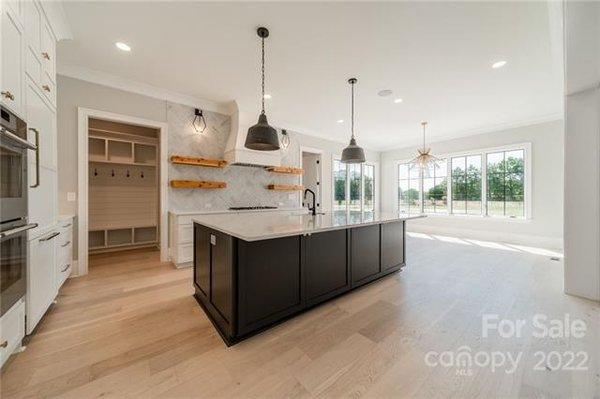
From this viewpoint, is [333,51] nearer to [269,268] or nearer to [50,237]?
[269,268]

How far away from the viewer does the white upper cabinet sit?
57.8 inches

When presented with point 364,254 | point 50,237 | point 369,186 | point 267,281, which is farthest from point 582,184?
point 369,186

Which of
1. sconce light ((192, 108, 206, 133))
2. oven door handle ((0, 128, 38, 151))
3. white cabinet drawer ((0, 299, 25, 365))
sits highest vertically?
sconce light ((192, 108, 206, 133))

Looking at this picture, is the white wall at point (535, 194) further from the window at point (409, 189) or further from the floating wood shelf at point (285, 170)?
the floating wood shelf at point (285, 170)

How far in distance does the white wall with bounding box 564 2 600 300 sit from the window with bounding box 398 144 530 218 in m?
3.50

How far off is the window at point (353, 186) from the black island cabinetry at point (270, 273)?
430 centimetres

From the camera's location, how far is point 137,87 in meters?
3.66

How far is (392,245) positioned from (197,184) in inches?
129

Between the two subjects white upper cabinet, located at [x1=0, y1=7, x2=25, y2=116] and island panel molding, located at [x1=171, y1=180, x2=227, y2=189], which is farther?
island panel molding, located at [x1=171, y1=180, x2=227, y2=189]

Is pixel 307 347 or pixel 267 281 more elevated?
pixel 267 281

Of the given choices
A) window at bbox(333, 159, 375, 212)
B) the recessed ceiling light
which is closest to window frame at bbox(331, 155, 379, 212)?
window at bbox(333, 159, 375, 212)

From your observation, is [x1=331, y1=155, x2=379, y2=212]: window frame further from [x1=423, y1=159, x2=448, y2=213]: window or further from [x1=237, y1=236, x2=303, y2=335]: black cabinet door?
[x1=237, y1=236, x2=303, y2=335]: black cabinet door

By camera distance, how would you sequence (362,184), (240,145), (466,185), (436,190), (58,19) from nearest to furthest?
(58,19), (240,145), (466,185), (436,190), (362,184)

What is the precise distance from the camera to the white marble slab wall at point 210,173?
4.06 metres
